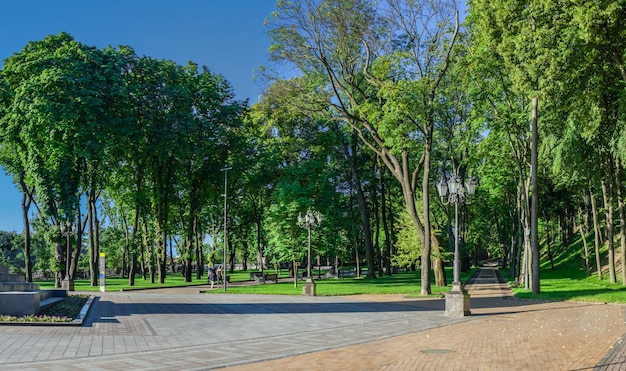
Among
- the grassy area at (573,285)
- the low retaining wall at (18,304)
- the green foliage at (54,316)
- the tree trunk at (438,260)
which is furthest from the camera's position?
the tree trunk at (438,260)

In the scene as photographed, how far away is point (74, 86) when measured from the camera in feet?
116

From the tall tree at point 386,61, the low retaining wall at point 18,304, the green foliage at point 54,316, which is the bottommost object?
the green foliage at point 54,316

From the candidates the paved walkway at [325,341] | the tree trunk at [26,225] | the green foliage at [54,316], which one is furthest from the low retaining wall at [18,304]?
the tree trunk at [26,225]

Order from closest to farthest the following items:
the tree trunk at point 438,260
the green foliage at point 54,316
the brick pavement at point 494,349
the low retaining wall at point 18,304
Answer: the brick pavement at point 494,349 → the green foliage at point 54,316 → the low retaining wall at point 18,304 → the tree trunk at point 438,260

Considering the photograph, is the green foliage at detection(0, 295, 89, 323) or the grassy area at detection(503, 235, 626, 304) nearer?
the green foliage at detection(0, 295, 89, 323)

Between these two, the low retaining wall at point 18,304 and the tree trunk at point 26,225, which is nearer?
the low retaining wall at point 18,304

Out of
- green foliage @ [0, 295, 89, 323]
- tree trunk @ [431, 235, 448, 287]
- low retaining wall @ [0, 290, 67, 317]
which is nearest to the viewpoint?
green foliage @ [0, 295, 89, 323]

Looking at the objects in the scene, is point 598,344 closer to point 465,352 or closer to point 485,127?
point 465,352

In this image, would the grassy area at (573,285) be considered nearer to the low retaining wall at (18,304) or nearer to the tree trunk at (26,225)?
the low retaining wall at (18,304)

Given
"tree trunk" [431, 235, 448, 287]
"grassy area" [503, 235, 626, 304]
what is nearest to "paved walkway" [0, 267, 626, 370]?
Answer: "grassy area" [503, 235, 626, 304]

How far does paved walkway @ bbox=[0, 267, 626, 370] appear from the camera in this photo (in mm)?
9688

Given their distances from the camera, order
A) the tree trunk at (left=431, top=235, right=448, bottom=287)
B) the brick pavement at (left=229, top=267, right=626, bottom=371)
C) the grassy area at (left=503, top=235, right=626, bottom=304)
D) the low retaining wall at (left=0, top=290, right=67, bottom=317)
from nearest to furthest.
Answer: the brick pavement at (left=229, top=267, right=626, bottom=371) < the low retaining wall at (left=0, top=290, right=67, bottom=317) < the grassy area at (left=503, top=235, right=626, bottom=304) < the tree trunk at (left=431, top=235, right=448, bottom=287)

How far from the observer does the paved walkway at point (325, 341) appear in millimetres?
9688

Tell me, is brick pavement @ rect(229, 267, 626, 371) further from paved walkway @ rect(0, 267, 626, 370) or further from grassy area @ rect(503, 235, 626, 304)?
grassy area @ rect(503, 235, 626, 304)
